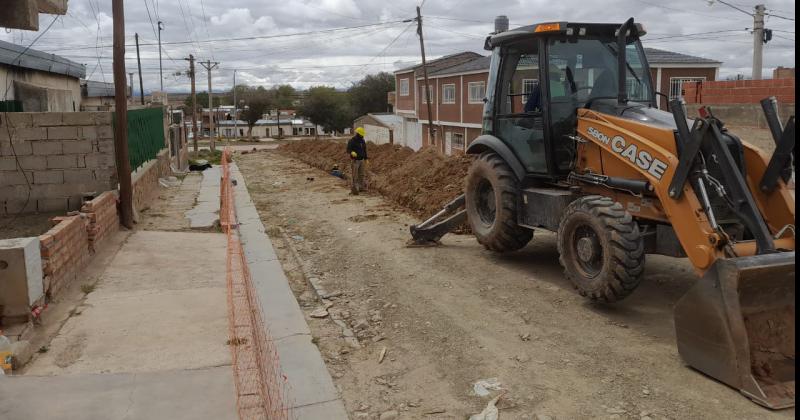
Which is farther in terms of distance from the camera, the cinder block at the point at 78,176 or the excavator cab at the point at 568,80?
the cinder block at the point at 78,176

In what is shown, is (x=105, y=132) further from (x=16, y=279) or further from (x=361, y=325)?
(x=361, y=325)

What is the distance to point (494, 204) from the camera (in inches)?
360

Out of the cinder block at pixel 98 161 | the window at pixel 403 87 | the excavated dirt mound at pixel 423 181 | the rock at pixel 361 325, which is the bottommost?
the rock at pixel 361 325

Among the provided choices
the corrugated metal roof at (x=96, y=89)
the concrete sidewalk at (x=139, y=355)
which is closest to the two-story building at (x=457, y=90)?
the concrete sidewalk at (x=139, y=355)

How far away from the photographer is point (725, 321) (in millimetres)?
4875

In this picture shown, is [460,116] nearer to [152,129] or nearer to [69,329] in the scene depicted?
[152,129]

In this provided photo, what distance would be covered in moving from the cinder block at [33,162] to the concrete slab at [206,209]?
264 centimetres

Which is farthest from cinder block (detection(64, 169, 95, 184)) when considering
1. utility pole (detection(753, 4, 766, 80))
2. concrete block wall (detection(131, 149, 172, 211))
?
utility pole (detection(753, 4, 766, 80))

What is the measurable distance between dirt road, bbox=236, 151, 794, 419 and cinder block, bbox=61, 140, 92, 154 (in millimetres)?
3732

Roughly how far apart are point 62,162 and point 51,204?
0.70m

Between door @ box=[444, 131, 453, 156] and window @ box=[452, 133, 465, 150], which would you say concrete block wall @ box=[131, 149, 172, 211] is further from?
door @ box=[444, 131, 453, 156]

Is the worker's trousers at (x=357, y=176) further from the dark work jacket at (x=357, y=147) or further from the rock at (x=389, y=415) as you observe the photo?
the rock at (x=389, y=415)

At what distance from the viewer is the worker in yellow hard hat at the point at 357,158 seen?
58.2ft

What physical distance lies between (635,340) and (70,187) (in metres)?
9.09
